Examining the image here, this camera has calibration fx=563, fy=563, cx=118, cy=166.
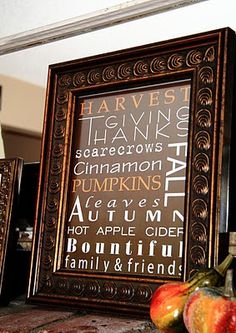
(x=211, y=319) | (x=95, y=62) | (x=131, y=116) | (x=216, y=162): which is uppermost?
(x=95, y=62)

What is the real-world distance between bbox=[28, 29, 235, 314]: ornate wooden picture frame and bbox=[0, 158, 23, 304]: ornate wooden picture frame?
0.06 meters

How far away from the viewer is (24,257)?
47.6 inches

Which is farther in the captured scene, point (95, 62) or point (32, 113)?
point (32, 113)

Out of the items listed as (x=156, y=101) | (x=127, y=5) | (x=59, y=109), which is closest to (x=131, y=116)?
(x=156, y=101)

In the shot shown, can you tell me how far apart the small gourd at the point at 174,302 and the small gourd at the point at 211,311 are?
3 cm

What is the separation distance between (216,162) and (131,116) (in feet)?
0.73

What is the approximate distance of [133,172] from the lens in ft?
3.43

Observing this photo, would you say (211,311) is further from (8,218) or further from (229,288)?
(8,218)

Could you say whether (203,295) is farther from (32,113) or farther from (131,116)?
(32,113)

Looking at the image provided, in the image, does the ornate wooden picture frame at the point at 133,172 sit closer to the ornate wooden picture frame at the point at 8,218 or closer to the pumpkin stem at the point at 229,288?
the ornate wooden picture frame at the point at 8,218

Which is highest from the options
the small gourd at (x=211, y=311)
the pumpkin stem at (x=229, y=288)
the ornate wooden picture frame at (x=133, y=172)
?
the ornate wooden picture frame at (x=133, y=172)

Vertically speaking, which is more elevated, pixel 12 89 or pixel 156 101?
pixel 12 89

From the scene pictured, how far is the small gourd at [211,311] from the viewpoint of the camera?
643mm

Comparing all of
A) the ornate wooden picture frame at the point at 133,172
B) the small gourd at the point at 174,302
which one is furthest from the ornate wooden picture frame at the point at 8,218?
the small gourd at the point at 174,302
